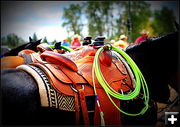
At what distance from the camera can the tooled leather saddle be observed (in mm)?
1279

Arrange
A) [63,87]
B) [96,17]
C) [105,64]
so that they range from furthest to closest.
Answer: [96,17], [105,64], [63,87]

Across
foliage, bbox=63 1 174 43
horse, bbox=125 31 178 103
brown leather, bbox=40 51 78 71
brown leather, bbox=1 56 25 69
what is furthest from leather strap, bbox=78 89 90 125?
foliage, bbox=63 1 174 43

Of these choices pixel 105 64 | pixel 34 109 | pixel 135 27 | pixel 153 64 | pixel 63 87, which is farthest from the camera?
pixel 135 27

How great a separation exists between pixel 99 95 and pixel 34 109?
0.57 metres

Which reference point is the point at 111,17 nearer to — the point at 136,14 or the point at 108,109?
the point at 136,14

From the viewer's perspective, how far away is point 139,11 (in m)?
15.2

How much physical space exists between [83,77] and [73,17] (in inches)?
755

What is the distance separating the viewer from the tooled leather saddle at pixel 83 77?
50.4 inches

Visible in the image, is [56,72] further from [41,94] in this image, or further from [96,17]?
[96,17]

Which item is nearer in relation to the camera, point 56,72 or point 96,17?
point 56,72

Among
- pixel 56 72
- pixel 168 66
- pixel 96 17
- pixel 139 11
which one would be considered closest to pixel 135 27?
pixel 139 11

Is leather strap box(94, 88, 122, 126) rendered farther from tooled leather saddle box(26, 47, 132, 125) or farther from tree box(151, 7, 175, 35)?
tree box(151, 7, 175, 35)

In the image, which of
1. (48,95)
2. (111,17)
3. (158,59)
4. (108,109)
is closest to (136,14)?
(111,17)

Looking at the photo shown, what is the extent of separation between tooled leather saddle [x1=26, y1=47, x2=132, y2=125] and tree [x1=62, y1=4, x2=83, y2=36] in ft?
57.0
